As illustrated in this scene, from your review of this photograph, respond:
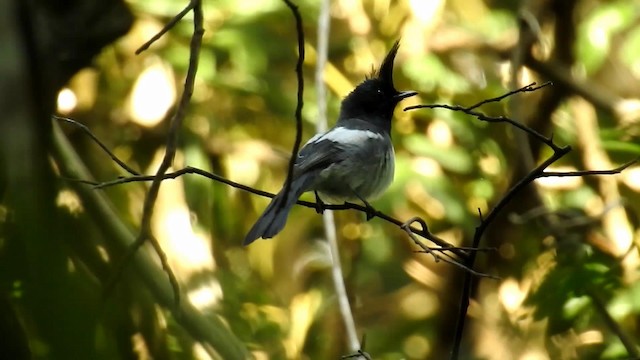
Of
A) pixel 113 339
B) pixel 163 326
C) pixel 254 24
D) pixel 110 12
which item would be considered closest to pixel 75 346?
pixel 113 339

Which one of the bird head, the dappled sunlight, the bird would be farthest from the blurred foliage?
the bird

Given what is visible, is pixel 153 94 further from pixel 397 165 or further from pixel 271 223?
pixel 271 223

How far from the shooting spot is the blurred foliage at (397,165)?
3549 millimetres

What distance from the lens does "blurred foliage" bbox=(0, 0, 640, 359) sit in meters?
3.55

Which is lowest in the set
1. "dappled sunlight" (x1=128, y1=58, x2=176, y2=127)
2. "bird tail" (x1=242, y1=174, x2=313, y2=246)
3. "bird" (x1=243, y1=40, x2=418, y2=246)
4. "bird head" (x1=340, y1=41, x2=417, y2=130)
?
"bird tail" (x1=242, y1=174, x2=313, y2=246)

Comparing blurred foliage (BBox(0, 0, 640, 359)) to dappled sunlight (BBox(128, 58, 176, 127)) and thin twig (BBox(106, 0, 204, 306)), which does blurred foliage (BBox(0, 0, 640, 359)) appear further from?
thin twig (BBox(106, 0, 204, 306))

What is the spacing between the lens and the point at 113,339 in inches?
39.8

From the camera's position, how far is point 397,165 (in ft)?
11.5

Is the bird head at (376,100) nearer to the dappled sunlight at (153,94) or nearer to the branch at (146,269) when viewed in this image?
the dappled sunlight at (153,94)

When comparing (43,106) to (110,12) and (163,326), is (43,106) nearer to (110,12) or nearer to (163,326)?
(163,326)

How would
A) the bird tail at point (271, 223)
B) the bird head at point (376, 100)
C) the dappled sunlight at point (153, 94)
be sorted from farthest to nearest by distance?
the dappled sunlight at point (153, 94) → the bird head at point (376, 100) → the bird tail at point (271, 223)

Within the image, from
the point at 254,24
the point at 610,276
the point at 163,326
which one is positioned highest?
the point at 254,24

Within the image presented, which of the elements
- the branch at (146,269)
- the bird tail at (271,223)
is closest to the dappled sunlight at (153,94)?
the bird tail at (271,223)

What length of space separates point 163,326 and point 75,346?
21.1 inches
